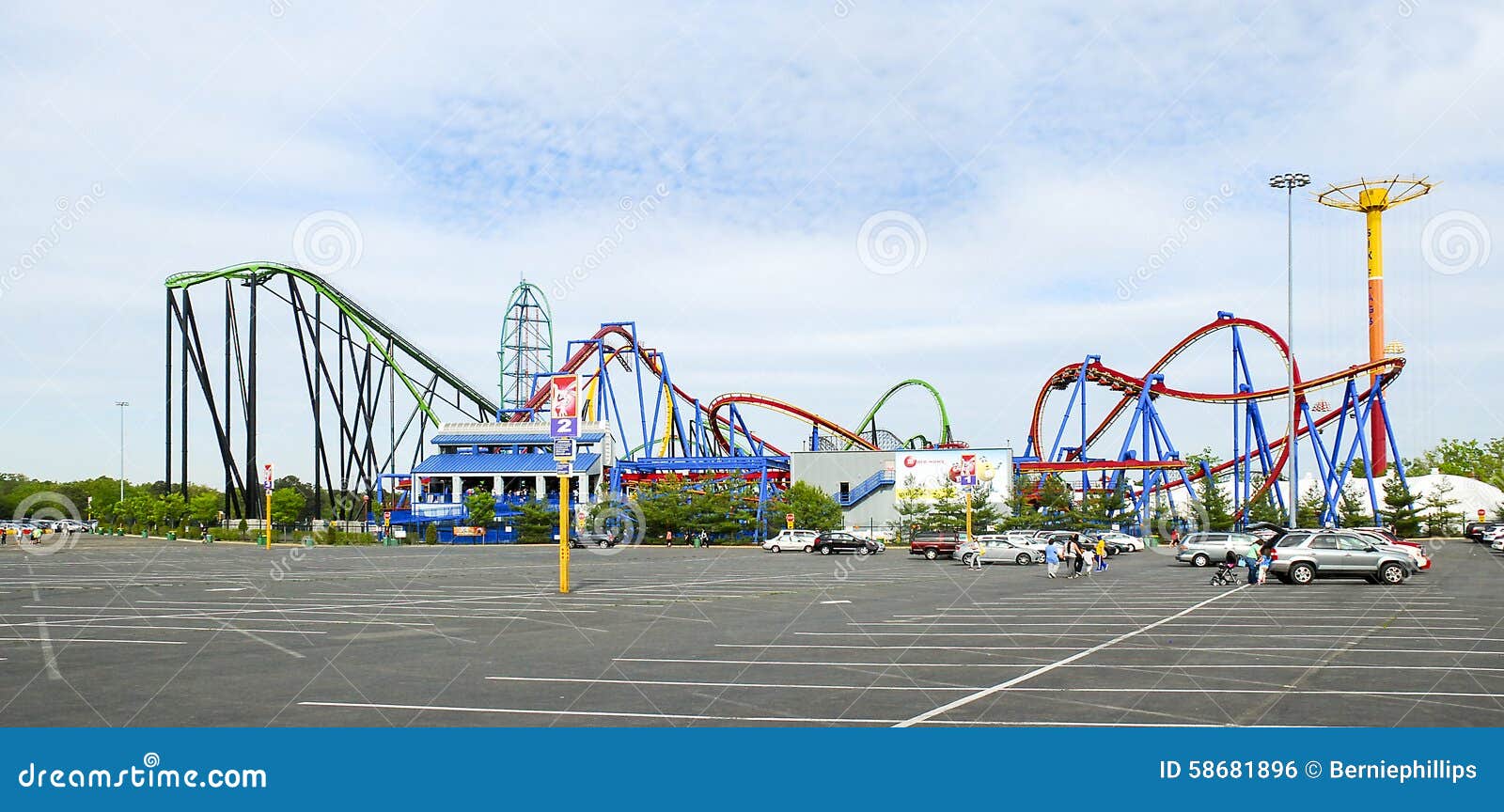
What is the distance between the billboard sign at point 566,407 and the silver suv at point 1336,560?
17368 mm

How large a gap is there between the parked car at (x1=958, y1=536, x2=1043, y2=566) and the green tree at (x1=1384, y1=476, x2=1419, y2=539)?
120 feet

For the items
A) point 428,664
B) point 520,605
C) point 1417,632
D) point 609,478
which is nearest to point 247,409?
point 609,478

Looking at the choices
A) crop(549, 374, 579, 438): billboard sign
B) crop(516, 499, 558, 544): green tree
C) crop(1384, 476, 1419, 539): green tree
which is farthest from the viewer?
crop(516, 499, 558, 544): green tree

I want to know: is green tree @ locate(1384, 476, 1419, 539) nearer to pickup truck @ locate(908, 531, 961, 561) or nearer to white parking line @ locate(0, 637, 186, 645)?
pickup truck @ locate(908, 531, 961, 561)

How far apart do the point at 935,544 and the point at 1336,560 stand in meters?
21.2

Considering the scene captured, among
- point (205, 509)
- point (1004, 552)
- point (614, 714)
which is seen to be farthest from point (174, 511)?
point (614, 714)

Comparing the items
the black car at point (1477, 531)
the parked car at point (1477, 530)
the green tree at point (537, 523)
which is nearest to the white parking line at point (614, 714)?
the green tree at point (537, 523)

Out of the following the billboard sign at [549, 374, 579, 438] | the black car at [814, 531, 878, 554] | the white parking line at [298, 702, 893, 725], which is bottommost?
the black car at [814, 531, 878, 554]

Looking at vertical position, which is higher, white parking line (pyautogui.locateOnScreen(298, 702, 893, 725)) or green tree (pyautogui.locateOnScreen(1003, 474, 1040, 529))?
white parking line (pyautogui.locateOnScreen(298, 702, 893, 725))

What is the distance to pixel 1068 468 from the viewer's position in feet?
237

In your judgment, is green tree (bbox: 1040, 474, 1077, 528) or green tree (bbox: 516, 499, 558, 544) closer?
green tree (bbox: 1040, 474, 1077, 528)

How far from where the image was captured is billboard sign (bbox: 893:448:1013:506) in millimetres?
75312

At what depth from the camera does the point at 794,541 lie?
57.7 meters

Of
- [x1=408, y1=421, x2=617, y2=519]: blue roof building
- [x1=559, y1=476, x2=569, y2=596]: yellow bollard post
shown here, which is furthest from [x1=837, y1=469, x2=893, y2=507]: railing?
[x1=559, y1=476, x2=569, y2=596]: yellow bollard post
